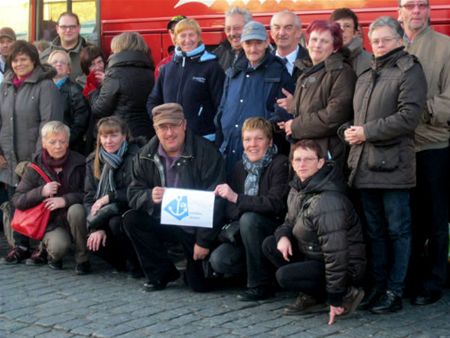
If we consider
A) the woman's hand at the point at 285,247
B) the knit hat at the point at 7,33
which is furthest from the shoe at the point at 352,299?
the knit hat at the point at 7,33

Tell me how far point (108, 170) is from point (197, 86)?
107 cm

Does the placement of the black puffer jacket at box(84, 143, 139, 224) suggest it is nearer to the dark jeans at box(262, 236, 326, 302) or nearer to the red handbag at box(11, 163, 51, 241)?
the red handbag at box(11, 163, 51, 241)

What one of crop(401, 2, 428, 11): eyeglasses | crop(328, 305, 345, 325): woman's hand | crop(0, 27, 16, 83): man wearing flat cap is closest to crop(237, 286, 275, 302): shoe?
crop(328, 305, 345, 325): woman's hand

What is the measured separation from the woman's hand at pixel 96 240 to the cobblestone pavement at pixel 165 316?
0.31 meters

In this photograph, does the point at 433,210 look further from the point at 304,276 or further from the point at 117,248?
the point at 117,248

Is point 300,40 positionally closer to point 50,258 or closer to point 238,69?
point 238,69

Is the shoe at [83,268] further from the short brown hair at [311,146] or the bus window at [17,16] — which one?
the bus window at [17,16]

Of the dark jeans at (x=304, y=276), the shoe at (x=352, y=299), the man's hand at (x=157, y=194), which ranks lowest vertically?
the shoe at (x=352, y=299)

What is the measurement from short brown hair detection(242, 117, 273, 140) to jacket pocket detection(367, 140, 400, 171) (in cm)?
100

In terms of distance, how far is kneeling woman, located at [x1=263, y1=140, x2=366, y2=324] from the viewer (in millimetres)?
6727

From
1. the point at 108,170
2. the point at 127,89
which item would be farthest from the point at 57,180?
the point at 127,89

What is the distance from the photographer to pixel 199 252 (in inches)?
306

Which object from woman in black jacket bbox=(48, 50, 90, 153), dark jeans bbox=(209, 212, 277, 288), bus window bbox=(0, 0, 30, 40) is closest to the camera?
dark jeans bbox=(209, 212, 277, 288)

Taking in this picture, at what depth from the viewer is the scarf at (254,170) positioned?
25.2 feet
